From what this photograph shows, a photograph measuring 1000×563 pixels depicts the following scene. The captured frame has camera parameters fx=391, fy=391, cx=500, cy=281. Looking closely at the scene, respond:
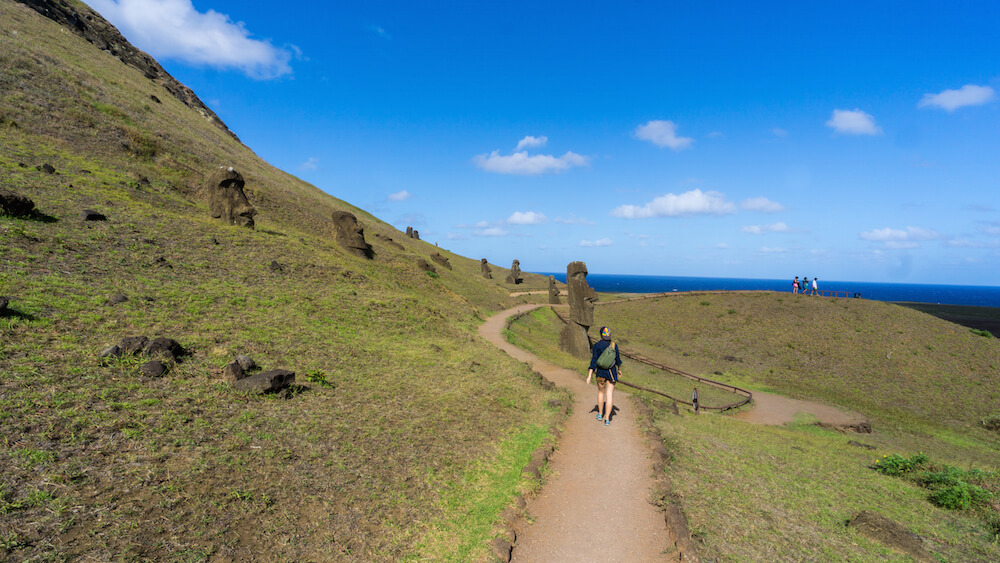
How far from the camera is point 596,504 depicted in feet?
28.1

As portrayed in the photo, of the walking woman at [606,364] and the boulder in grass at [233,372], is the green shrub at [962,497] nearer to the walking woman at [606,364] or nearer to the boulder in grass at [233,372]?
the walking woman at [606,364]

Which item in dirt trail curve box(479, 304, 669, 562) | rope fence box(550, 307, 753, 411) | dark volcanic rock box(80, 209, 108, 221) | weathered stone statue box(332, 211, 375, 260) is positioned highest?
weathered stone statue box(332, 211, 375, 260)

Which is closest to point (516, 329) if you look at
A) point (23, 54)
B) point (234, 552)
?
point (234, 552)

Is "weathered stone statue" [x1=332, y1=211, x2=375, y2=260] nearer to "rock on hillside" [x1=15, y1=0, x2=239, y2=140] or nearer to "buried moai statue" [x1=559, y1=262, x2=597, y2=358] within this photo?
"buried moai statue" [x1=559, y1=262, x2=597, y2=358]

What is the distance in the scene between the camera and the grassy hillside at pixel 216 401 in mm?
5988

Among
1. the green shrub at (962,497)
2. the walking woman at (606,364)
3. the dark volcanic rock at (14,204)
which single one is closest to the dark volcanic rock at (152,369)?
the walking woman at (606,364)

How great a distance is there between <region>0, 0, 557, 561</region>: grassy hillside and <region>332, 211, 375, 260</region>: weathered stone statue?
34.0 feet

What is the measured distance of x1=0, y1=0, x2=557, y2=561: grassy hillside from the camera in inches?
236

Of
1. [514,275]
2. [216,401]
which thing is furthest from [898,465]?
[514,275]

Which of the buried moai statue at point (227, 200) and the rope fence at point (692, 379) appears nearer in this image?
the rope fence at point (692, 379)

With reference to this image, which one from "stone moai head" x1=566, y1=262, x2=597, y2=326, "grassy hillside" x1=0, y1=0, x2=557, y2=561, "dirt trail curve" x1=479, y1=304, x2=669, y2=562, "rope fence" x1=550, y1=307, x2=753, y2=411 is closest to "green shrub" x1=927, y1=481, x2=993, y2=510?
"dirt trail curve" x1=479, y1=304, x2=669, y2=562

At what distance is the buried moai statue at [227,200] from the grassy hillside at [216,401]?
1.34 metres

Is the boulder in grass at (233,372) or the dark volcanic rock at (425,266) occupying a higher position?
the dark volcanic rock at (425,266)

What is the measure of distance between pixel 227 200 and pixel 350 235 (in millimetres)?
10632
